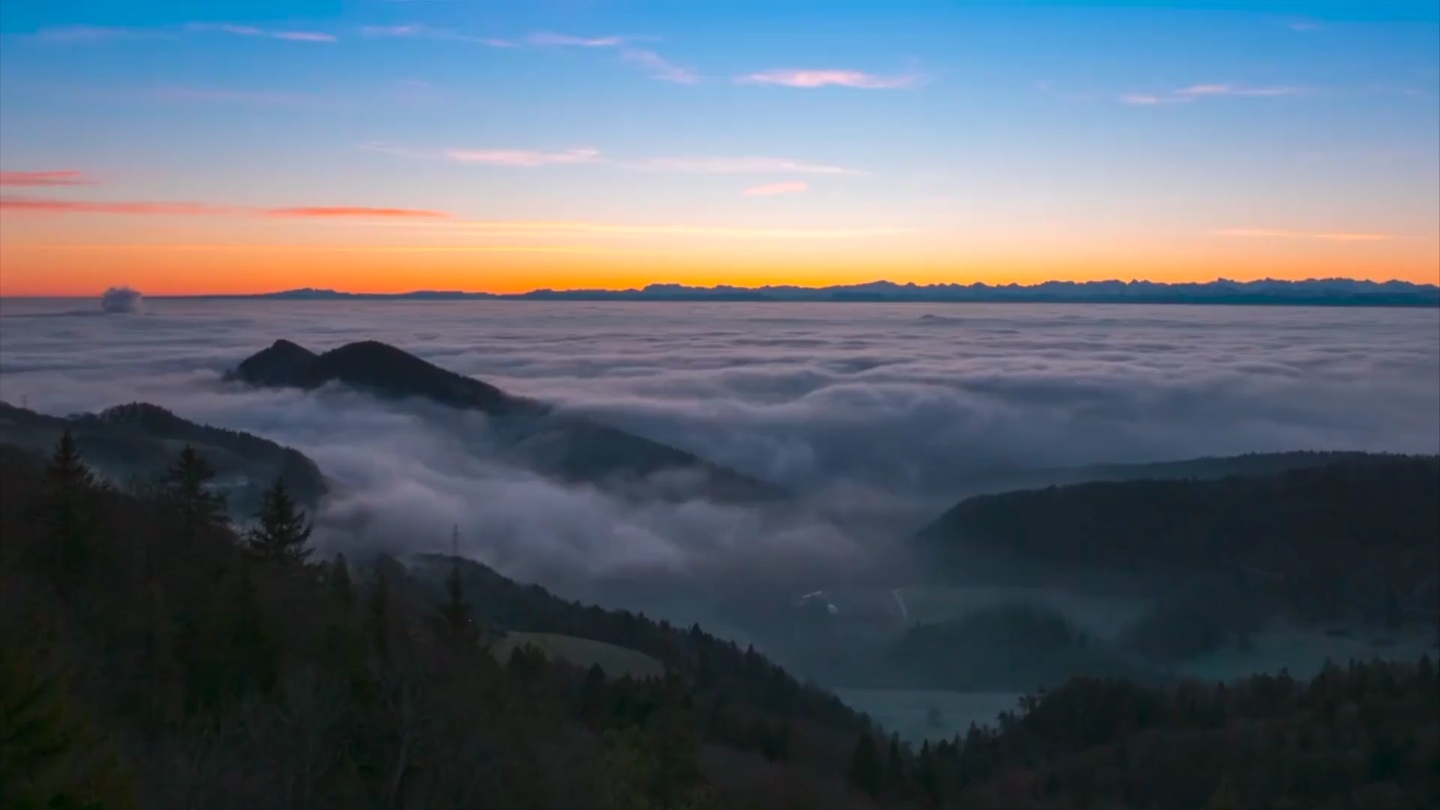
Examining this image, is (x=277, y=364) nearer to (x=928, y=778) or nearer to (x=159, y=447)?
(x=159, y=447)

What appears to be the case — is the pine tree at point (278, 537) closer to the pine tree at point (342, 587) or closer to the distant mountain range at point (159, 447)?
the pine tree at point (342, 587)

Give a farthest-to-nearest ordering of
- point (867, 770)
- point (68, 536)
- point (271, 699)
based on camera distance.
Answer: point (867, 770)
point (68, 536)
point (271, 699)

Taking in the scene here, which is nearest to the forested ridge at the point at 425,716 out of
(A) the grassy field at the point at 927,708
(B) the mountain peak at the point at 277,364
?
(A) the grassy field at the point at 927,708

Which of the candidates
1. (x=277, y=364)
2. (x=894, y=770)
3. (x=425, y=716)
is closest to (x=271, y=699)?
(x=425, y=716)

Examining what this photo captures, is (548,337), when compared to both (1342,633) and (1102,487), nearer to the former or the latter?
(1102,487)

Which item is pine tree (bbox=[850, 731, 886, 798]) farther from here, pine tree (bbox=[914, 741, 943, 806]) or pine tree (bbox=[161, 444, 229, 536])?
pine tree (bbox=[161, 444, 229, 536])

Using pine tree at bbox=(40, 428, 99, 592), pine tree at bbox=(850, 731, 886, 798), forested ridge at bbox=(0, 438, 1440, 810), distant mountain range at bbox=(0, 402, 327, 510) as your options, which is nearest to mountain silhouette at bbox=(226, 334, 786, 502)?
distant mountain range at bbox=(0, 402, 327, 510)
